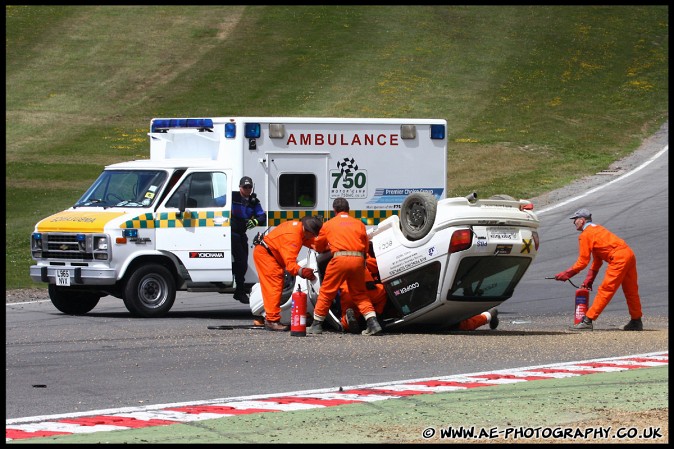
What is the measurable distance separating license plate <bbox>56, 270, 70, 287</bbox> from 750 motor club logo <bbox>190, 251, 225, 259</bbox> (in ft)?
5.77

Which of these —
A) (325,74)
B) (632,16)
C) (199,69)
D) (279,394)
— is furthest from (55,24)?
(279,394)

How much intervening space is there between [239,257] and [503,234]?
453 cm

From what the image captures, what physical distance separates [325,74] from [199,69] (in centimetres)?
534

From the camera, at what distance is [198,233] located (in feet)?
59.5

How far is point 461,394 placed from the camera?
10.7 meters

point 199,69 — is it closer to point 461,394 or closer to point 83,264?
point 83,264

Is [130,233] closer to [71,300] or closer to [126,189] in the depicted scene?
[126,189]

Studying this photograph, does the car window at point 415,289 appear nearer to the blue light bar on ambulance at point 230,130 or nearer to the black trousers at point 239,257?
the black trousers at point 239,257

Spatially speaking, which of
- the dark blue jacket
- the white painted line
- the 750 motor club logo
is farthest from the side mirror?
the white painted line

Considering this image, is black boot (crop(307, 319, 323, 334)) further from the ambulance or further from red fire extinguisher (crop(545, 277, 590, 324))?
red fire extinguisher (crop(545, 277, 590, 324))

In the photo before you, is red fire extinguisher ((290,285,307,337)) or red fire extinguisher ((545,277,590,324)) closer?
red fire extinguisher ((290,285,307,337))

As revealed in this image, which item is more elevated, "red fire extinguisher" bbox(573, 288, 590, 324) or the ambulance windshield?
the ambulance windshield

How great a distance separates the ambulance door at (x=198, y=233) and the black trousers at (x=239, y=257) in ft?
0.27

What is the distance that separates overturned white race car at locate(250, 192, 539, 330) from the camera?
593 inches
